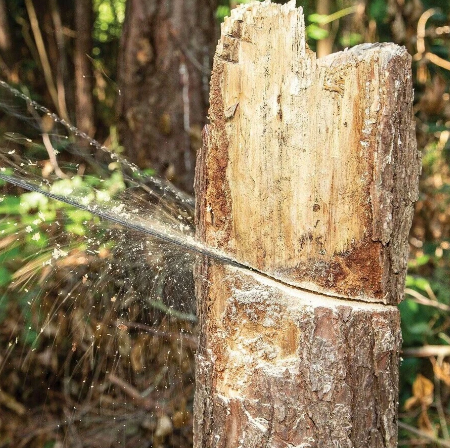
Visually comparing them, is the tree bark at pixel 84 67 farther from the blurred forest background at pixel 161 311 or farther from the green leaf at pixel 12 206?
the green leaf at pixel 12 206

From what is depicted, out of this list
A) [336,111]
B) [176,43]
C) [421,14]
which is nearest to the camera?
[336,111]

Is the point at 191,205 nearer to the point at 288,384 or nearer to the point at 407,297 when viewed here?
the point at 288,384

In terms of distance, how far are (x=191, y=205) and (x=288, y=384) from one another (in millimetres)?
929

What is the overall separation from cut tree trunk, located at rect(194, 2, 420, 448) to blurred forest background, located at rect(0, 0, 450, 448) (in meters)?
0.48

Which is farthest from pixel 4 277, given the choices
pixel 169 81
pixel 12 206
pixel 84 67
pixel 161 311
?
pixel 84 67

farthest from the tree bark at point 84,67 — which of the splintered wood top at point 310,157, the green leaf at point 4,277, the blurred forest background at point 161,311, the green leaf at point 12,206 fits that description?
the splintered wood top at point 310,157

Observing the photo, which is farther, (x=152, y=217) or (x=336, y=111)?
(x=152, y=217)

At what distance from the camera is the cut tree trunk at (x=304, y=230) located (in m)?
1.36

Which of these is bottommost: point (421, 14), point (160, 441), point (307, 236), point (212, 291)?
point (160, 441)

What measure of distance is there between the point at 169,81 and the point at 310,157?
2.29 metres

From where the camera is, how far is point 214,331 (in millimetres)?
1460

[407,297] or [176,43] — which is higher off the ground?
[176,43]

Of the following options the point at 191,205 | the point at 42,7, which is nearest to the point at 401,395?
the point at 191,205

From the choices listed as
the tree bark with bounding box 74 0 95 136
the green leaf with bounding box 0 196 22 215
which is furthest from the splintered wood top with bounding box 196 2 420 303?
the tree bark with bounding box 74 0 95 136
